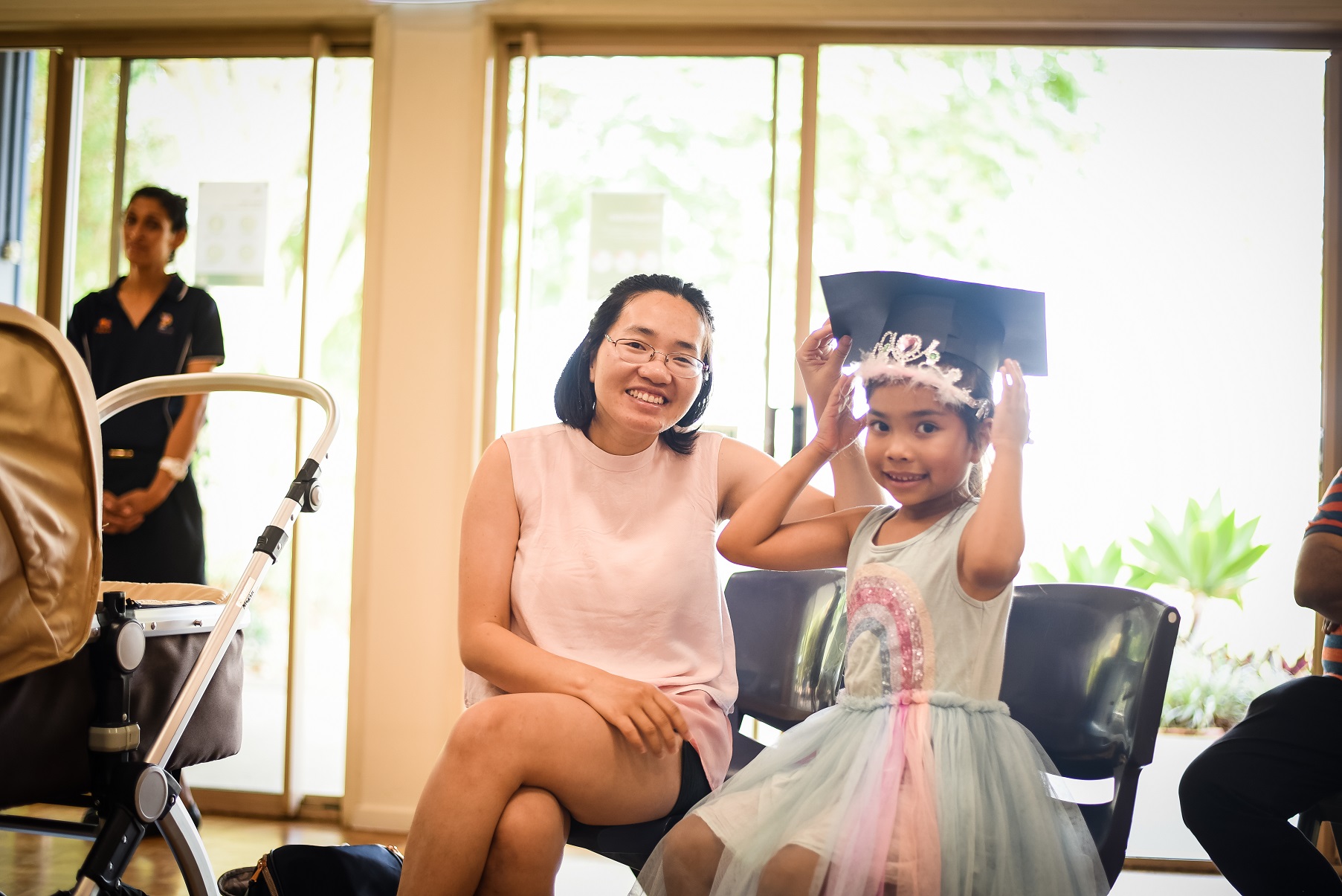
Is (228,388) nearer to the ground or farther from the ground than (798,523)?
farther from the ground

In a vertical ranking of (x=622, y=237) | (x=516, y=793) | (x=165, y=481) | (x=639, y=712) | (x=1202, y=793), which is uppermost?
(x=622, y=237)

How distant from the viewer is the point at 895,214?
9.89ft

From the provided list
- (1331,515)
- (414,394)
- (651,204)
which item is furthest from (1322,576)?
(414,394)

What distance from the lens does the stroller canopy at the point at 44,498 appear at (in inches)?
48.7

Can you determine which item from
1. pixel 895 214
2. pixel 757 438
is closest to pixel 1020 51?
pixel 895 214

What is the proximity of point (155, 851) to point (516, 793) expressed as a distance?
195cm

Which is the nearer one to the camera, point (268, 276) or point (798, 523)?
point (798, 523)

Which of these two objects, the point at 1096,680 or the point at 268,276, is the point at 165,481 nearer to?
the point at 268,276

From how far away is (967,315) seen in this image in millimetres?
1408

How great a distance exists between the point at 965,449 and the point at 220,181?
8.86 ft

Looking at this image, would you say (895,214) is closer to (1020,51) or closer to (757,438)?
(1020,51)

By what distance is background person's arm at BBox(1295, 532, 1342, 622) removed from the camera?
188 centimetres

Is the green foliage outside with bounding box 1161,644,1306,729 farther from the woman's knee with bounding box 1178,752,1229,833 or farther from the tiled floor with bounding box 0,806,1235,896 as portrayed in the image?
the woman's knee with bounding box 1178,752,1229,833

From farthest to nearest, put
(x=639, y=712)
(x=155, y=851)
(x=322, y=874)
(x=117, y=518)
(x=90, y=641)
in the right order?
(x=117, y=518) < (x=155, y=851) < (x=322, y=874) < (x=90, y=641) < (x=639, y=712)
